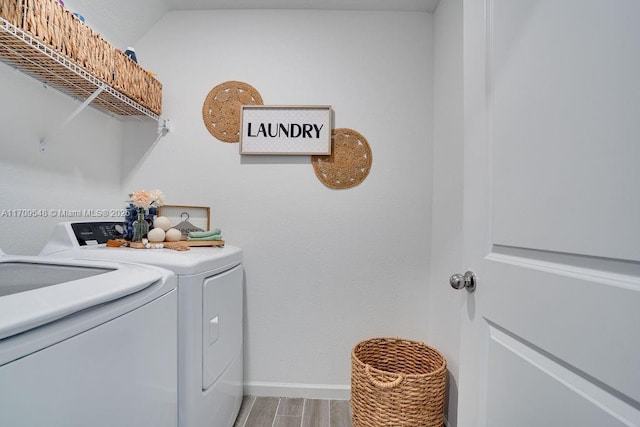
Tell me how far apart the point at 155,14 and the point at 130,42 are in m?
0.23

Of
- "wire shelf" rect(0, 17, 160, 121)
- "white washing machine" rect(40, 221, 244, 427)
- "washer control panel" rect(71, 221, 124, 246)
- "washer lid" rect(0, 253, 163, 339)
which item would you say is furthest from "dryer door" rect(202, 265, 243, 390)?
"wire shelf" rect(0, 17, 160, 121)

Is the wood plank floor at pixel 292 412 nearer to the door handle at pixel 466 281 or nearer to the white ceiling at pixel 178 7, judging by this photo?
the door handle at pixel 466 281

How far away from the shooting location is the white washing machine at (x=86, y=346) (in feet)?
1.53

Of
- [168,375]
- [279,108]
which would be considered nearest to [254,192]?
[279,108]

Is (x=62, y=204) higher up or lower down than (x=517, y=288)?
higher up

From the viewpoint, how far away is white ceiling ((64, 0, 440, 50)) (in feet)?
5.45

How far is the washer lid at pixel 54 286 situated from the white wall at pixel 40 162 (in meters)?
0.32

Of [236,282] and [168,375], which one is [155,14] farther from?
[168,375]

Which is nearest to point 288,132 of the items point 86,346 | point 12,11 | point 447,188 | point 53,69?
point 447,188

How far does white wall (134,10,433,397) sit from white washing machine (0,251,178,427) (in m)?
0.95

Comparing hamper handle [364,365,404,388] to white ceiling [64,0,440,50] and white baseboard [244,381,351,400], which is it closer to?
white baseboard [244,381,351,400]

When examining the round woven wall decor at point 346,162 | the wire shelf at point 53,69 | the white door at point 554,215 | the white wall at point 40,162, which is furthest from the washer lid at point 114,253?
the white door at point 554,215

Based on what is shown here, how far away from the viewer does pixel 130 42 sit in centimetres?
182

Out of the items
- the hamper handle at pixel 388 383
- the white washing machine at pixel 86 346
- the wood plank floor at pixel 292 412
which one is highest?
the white washing machine at pixel 86 346
